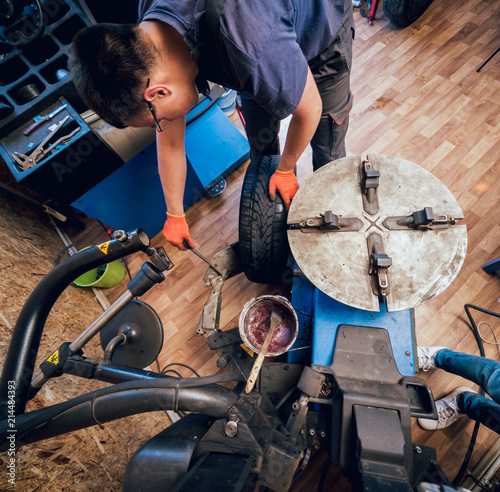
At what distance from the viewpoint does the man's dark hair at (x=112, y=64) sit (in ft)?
2.56

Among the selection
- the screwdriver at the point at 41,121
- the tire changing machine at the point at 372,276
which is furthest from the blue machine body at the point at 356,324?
the screwdriver at the point at 41,121

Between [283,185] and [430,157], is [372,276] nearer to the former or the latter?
[283,185]

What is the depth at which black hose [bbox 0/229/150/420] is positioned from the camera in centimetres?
64

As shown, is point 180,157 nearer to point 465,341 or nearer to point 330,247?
point 330,247

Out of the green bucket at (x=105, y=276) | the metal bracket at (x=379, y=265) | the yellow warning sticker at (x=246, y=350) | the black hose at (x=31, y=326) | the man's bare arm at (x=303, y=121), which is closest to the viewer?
the black hose at (x=31, y=326)

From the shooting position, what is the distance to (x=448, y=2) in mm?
2869

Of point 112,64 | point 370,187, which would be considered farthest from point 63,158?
point 370,187

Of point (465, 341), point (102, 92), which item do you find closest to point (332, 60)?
point (102, 92)

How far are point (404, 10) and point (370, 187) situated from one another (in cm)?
243

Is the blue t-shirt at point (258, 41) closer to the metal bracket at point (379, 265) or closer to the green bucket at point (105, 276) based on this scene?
the metal bracket at point (379, 265)

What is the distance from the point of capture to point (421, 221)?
115cm

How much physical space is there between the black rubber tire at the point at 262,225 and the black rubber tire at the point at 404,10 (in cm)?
226

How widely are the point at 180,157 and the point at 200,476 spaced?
127cm

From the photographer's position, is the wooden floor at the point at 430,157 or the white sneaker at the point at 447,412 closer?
the white sneaker at the point at 447,412
